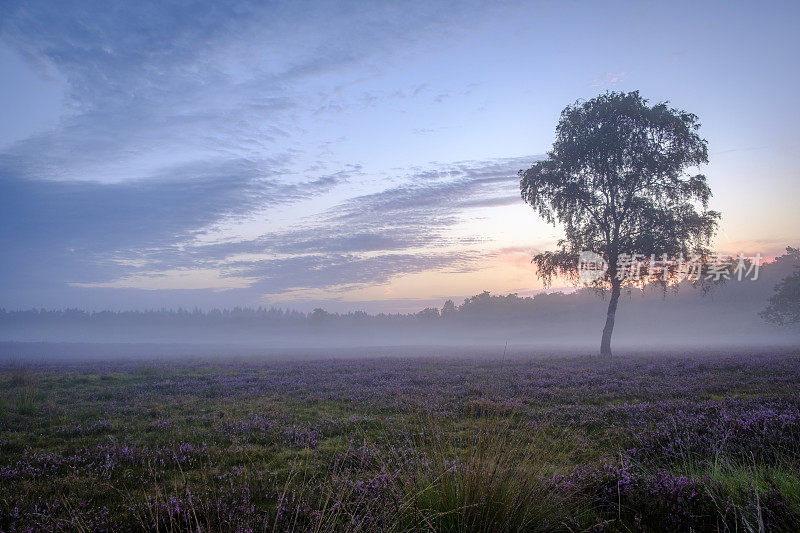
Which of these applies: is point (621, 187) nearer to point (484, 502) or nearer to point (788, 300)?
point (484, 502)

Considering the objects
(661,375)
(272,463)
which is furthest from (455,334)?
(272,463)

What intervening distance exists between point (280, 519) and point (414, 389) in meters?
9.61

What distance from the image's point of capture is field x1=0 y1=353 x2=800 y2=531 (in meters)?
3.36

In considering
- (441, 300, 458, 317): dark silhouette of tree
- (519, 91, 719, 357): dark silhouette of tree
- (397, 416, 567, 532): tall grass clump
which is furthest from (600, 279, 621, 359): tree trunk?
(441, 300, 458, 317): dark silhouette of tree

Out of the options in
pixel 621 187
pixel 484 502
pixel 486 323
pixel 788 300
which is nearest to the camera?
pixel 484 502

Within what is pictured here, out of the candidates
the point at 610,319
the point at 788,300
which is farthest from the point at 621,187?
the point at 788,300

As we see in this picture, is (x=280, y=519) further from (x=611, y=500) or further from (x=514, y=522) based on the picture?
(x=611, y=500)

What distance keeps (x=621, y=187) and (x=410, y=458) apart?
2763 cm

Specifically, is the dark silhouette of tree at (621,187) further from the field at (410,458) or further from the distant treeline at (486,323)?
the distant treeline at (486,323)

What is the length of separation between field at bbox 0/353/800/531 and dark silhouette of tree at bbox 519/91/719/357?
12.4 metres

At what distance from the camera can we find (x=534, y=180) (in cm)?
2906

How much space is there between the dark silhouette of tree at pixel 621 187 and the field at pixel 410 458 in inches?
489

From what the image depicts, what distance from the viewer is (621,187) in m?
26.8

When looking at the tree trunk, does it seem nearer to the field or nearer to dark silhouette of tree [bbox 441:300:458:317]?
the field
